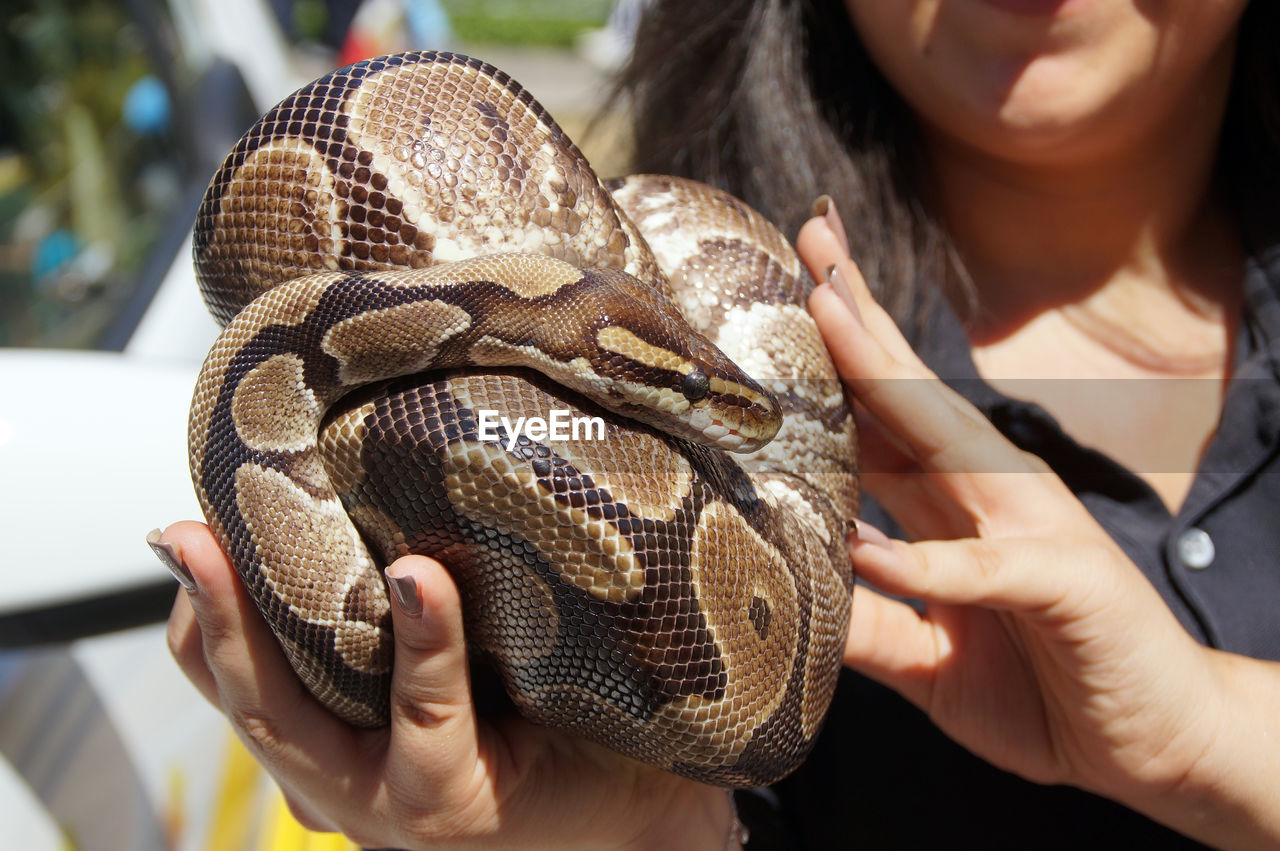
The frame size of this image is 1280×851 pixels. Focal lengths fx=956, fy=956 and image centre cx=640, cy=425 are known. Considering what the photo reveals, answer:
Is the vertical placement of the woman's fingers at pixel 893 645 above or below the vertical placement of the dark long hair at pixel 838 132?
below

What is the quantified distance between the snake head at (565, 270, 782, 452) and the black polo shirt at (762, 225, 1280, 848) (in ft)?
4.00

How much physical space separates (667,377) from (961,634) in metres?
1.20

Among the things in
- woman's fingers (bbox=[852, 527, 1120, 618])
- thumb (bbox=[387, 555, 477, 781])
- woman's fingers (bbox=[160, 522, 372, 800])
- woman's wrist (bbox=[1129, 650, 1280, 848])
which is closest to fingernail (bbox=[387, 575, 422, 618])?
thumb (bbox=[387, 555, 477, 781])

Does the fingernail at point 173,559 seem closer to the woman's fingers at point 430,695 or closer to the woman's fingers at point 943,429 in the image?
the woman's fingers at point 430,695

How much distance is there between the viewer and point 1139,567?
8.20 feet

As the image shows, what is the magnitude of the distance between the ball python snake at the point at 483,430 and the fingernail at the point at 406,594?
79mm

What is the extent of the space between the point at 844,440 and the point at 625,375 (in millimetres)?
656

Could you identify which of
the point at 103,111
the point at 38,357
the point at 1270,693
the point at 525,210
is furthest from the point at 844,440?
the point at 103,111

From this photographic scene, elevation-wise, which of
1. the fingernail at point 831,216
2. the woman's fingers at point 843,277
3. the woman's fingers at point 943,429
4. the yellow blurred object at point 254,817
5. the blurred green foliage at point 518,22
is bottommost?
the blurred green foliage at point 518,22

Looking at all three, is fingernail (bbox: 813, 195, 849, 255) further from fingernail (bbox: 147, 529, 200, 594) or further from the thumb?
fingernail (bbox: 147, 529, 200, 594)

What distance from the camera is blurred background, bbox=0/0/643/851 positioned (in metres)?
1.78

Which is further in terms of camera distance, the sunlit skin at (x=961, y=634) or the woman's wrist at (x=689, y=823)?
the woman's wrist at (x=689, y=823)

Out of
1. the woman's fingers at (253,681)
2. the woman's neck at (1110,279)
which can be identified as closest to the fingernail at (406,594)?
the woman's fingers at (253,681)

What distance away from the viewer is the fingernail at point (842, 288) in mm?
2080
